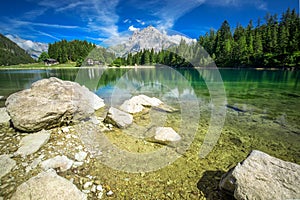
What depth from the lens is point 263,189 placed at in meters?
2.64

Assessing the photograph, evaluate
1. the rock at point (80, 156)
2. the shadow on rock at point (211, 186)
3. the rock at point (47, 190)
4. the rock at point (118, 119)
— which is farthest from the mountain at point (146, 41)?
the rock at point (47, 190)

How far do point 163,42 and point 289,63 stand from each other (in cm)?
6668

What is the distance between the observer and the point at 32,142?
490 centimetres

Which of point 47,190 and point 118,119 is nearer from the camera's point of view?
point 47,190

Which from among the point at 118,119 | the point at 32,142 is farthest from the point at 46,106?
the point at 118,119

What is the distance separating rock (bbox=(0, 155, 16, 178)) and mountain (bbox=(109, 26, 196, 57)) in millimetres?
6120

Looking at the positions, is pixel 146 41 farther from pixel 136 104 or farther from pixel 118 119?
pixel 118 119

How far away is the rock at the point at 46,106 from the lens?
213 inches

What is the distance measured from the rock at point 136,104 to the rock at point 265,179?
6822mm

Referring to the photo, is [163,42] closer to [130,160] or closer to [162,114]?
[162,114]

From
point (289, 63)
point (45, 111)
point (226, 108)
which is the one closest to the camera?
point (45, 111)

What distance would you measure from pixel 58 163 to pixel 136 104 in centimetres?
613

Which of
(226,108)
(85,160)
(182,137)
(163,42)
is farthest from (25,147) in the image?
(226,108)

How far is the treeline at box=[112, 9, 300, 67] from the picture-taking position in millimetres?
55513
